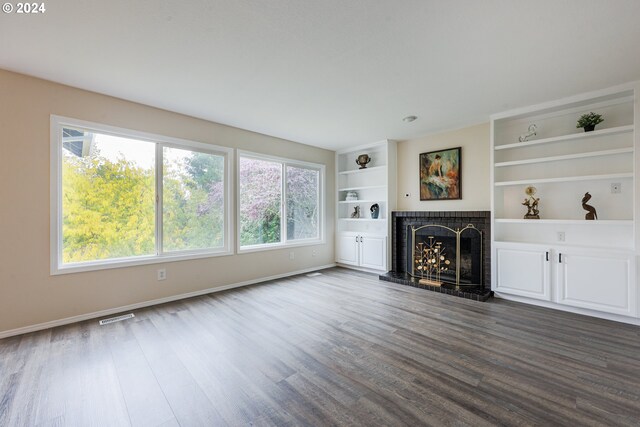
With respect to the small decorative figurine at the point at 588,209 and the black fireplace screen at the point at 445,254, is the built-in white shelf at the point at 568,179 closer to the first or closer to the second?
the small decorative figurine at the point at 588,209

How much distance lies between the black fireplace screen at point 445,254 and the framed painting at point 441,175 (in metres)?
0.59

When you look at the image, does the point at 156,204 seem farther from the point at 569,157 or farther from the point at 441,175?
the point at 569,157

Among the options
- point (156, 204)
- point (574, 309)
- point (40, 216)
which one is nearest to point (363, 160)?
point (156, 204)

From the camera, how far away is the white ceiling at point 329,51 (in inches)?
72.1

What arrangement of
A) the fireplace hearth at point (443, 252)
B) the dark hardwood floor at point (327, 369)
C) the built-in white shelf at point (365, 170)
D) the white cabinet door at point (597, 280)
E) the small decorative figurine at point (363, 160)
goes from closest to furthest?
the dark hardwood floor at point (327, 369)
the white cabinet door at point (597, 280)
the fireplace hearth at point (443, 252)
the built-in white shelf at point (365, 170)
the small decorative figurine at point (363, 160)

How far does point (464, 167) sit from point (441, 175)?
0.37 meters

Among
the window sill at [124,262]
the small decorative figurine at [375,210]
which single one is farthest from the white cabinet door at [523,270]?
the window sill at [124,262]

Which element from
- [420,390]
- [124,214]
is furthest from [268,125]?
[420,390]

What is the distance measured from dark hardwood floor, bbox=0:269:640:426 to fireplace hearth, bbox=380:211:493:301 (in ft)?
2.45

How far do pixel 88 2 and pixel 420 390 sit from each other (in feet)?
11.1

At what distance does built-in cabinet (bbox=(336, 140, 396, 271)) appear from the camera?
5098 mm

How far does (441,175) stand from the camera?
4.61 metres

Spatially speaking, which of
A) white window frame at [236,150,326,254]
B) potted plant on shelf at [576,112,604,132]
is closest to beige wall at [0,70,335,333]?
white window frame at [236,150,326,254]

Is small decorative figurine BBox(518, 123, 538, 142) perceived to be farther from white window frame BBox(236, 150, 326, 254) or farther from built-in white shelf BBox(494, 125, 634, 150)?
white window frame BBox(236, 150, 326, 254)
